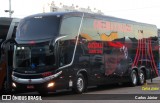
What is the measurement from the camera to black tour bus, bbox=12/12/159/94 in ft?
58.0

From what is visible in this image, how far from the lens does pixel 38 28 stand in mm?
18281

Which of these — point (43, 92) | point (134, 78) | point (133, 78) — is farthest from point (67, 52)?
point (134, 78)

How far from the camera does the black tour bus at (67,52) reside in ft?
58.0

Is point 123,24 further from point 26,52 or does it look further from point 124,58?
point 26,52

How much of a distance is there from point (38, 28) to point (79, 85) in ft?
10.6

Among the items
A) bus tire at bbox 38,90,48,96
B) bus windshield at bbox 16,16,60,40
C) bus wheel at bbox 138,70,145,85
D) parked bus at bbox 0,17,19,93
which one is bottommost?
bus wheel at bbox 138,70,145,85

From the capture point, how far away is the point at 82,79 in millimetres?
19438

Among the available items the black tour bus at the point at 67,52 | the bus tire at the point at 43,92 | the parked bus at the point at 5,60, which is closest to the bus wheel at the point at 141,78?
the black tour bus at the point at 67,52

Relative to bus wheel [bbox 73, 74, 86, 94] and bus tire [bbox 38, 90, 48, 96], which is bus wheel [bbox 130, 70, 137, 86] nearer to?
bus wheel [bbox 73, 74, 86, 94]

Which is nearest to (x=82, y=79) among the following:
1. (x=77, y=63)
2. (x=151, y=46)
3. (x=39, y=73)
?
(x=77, y=63)

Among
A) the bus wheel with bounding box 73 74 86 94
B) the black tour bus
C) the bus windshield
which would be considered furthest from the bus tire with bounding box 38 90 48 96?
the bus windshield

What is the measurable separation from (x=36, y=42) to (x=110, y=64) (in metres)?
5.57

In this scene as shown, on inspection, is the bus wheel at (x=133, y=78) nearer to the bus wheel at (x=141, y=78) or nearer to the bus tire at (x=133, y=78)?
the bus tire at (x=133, y=78)

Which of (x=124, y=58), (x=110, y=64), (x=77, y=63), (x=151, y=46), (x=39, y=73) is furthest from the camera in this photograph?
(x=151, y=46)
